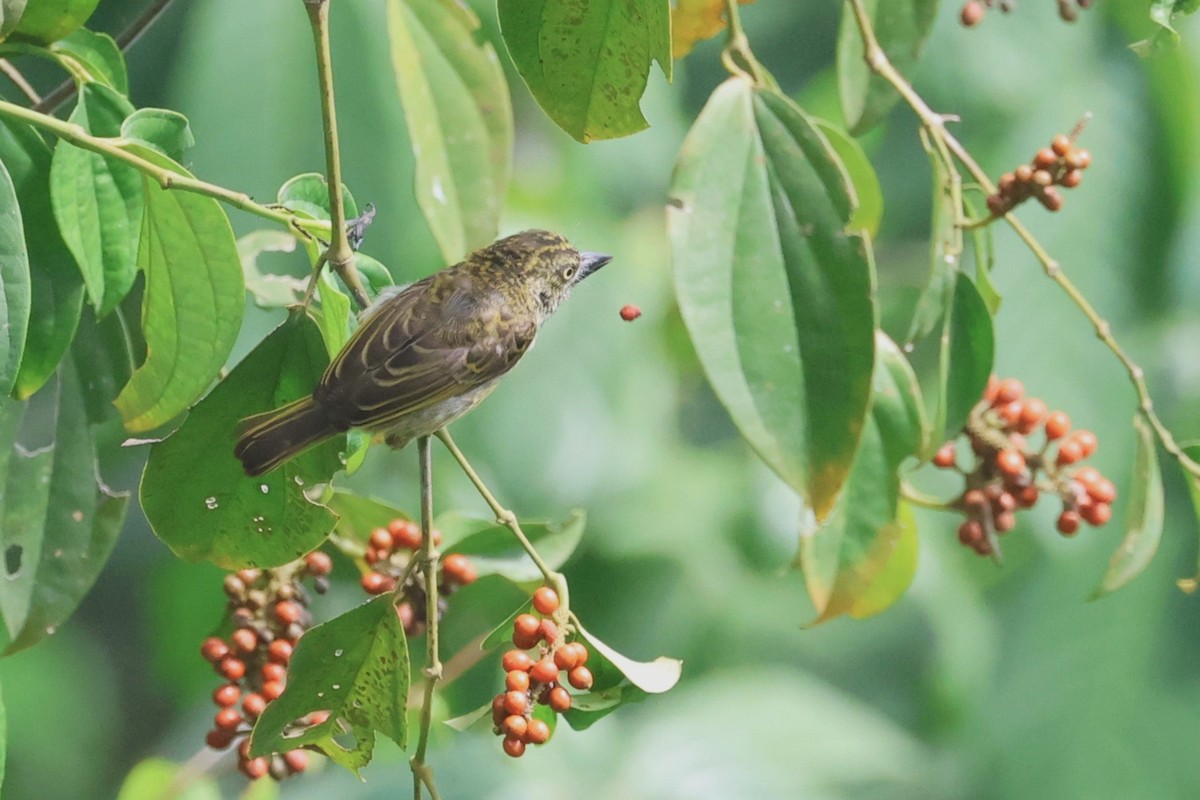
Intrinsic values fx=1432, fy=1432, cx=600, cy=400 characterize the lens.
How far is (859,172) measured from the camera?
2041mm

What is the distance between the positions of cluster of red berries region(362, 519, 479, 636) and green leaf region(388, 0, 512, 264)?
0.41 m

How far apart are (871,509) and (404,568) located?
2.03 feet

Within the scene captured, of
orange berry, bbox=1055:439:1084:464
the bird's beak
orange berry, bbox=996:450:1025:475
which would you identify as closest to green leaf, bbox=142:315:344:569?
the bird's beak

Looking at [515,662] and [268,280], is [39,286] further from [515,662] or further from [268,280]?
[515,662]

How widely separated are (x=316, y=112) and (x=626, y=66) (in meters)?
1.33

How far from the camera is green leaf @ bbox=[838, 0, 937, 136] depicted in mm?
1969

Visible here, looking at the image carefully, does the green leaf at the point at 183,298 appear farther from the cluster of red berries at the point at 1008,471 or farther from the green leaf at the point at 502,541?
the cluster of red berries at the point at 1008,471

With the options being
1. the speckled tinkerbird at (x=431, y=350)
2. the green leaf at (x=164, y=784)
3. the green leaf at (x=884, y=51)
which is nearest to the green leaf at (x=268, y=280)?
the speckled tinkerbird at (x=431, y=350)

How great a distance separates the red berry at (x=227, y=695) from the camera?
75.2 inches

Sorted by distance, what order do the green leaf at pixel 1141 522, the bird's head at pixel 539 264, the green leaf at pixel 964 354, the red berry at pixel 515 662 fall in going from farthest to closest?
the bird's head at pixel 539 264
the green leaf at pixel 1141 522
the green leaf at pixel 964 354
the red berry at pixel 515 662

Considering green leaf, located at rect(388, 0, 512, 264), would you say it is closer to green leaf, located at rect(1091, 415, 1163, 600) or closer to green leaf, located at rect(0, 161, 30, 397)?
green leaf, located at rect(0, 161, 30, 397)

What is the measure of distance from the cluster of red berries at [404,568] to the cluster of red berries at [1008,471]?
73 centimetres

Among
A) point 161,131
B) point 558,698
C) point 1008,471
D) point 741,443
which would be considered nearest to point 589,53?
point 161,131

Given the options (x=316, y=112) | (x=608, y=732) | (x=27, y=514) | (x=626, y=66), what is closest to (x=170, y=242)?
(x=27, y=514)
